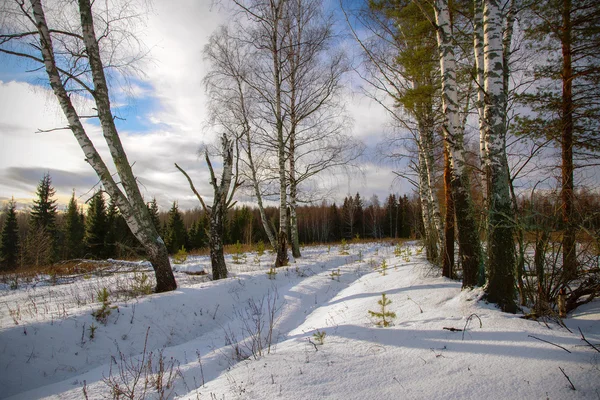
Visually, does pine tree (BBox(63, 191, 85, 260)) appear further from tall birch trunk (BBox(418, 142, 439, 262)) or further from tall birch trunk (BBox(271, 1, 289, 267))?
tall birch trunk (BBox(418, 142, 439, 262))

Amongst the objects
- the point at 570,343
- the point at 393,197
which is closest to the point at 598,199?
the point at 570,343

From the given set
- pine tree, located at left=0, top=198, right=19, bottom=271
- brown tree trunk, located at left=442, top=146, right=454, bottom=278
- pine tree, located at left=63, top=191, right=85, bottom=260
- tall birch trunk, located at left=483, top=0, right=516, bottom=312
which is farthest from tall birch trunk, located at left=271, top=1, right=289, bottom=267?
pine tree, located at left=0, top=198, right=19, bottom=271

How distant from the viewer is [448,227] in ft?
15.8

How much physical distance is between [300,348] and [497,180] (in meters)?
3.08

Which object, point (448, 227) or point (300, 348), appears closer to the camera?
point (300, 348)

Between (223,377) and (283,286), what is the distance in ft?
14.5

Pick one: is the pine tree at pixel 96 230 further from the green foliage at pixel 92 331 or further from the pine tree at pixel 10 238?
the green foliage at pixel 92 331

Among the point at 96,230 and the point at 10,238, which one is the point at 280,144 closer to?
the point at 96,230

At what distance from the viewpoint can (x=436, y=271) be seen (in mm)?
5562

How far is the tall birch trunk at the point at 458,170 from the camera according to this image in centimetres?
383

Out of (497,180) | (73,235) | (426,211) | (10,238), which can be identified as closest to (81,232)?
(73,235)

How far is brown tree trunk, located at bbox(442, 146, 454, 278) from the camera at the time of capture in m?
4.66

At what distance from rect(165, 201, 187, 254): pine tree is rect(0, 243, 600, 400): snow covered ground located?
27754 millimetres

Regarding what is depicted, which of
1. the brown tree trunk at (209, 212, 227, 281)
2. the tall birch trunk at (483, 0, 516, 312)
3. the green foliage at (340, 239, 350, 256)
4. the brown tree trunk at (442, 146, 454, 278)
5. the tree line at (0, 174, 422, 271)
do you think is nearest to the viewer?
the tall birch trunk at (483, 0, 516, 312)
